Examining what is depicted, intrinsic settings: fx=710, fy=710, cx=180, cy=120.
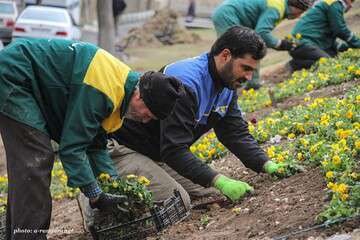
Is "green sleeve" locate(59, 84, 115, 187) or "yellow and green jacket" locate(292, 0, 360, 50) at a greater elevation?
"green sleeve" locate(59, 84, 115, 187)

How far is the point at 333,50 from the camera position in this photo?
12.0 metres

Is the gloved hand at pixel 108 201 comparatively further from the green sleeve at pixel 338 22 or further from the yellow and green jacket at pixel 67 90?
the green sleeve at pixel 338 22

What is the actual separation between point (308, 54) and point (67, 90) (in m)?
7.69

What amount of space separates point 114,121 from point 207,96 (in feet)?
3.51

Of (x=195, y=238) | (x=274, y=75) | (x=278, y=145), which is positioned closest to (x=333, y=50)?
(x=274, y=75)

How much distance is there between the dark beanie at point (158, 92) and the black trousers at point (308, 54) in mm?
7307

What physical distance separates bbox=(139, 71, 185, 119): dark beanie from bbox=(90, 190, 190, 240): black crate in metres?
0.94

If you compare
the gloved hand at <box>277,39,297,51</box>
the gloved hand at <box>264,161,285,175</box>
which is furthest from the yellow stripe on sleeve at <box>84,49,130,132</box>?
the gloved hand at <box>277,39,297,51</box>

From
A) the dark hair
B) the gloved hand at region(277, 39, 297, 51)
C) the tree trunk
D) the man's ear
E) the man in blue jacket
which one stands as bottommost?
the tree trunk

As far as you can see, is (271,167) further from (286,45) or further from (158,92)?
(286,45)

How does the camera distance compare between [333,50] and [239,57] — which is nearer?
[239,57]

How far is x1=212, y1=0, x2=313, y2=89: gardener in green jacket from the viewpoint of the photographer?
407 inches

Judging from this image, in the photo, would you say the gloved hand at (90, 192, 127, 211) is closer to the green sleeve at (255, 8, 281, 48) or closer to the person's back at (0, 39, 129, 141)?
the person's back at (0, 39, 129, 141)

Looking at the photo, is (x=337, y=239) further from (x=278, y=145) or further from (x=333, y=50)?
(x=333, y=50)
